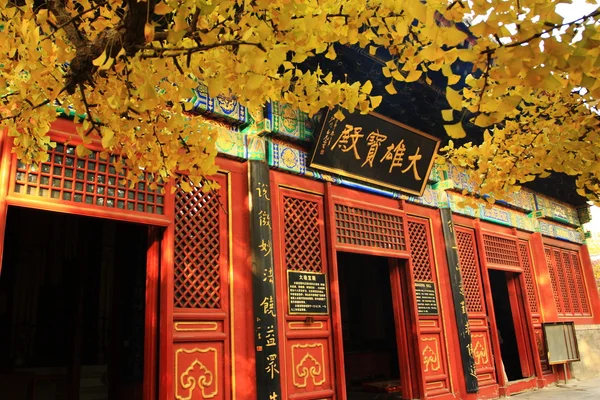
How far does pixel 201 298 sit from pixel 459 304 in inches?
176

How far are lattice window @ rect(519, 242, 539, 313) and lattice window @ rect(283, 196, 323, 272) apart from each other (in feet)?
18.4

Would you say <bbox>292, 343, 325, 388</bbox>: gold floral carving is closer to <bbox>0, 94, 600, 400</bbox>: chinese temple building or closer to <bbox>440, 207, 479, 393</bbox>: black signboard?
<bbox>0, 94, 600, 400</bbox>: chinese temple building

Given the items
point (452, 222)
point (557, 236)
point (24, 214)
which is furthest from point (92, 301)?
point (557, 236)

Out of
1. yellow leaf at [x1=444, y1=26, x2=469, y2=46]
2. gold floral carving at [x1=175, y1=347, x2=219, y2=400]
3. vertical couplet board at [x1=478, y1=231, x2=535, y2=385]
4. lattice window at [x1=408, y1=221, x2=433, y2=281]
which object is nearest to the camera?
yellow leaf at [x1=444, y1=26, x2=469, y2=46]

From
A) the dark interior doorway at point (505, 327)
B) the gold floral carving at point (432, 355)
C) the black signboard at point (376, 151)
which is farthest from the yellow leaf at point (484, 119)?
the dark interior doorway at point (505, 327)

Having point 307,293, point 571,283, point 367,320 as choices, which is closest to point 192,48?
point 307,293

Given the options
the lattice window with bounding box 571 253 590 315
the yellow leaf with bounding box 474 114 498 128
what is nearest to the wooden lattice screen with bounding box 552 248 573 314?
the lattice window with bounding box 571 253 590 315

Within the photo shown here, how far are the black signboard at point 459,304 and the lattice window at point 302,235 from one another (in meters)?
2.78

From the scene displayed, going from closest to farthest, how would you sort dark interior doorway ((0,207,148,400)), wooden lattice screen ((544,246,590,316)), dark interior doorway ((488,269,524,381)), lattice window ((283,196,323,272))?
lattice window ((283,196,323,272)) < dark interior doorway ((0,207,148,400)) < wooden lattice screen ((544,246,590,316)) < dark interior doorway ((488,269,524,381))

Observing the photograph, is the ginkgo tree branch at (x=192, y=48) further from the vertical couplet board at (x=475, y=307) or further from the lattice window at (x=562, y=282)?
the lattice window at (x=562, y=282)

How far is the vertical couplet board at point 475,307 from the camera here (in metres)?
7.74

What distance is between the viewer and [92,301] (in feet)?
23.6

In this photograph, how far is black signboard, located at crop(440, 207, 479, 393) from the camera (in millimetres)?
7184

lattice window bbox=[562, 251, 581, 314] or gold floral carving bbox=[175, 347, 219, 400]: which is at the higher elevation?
lattice window bbox=[562, 251, 581, 314]
